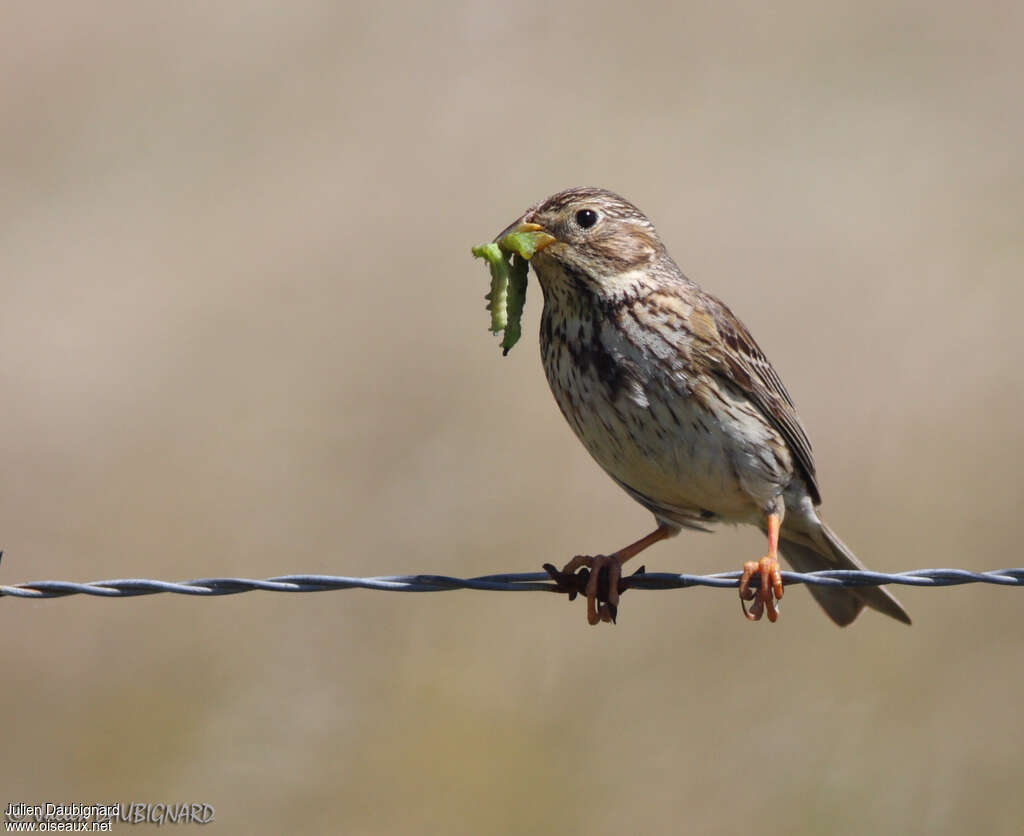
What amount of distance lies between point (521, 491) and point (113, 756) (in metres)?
3.26

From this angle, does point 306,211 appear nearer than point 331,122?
Yes

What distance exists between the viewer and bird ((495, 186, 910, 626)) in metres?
7.15

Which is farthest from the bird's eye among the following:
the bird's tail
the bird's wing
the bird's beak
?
the bird's tail

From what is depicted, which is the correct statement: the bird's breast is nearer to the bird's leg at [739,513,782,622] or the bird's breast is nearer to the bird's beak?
the bird's beak

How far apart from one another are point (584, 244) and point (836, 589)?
1.99m

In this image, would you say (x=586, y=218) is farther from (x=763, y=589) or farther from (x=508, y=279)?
(x=763, y=589)

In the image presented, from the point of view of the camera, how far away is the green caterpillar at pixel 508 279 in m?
7.03

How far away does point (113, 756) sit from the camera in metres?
10.2

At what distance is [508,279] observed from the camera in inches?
283

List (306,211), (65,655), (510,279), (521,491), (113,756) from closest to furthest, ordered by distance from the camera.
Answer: (510,279), (113,756), (65,655), (521,491), (306,211)

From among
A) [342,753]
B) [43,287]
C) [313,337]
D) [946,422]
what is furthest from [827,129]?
[342,753]

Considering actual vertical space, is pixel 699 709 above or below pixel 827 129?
below

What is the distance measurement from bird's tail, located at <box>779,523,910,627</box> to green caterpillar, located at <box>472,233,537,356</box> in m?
1.75

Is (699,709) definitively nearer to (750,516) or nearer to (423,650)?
(423,650)
